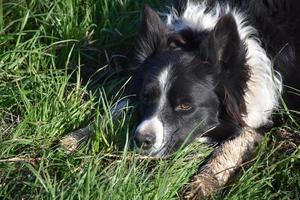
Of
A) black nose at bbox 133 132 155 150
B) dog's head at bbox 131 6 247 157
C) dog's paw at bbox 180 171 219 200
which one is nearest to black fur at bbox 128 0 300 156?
dog's head at bbox 131 6 247 157

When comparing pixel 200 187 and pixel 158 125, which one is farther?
pixel 158 125

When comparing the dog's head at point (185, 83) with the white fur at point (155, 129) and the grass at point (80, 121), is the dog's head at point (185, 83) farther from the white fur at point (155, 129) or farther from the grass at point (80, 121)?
the grass at point (80, 121)

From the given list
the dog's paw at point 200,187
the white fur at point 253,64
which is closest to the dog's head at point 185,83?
the white fur at point 253,64

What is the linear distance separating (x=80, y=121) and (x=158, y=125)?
74 cm

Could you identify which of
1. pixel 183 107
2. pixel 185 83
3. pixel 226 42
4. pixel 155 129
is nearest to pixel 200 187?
pixel 155 129

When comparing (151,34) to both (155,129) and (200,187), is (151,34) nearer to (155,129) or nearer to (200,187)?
(155,129)

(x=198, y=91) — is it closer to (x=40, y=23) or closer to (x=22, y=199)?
(x=22, y=199)

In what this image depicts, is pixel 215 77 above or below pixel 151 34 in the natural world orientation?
below

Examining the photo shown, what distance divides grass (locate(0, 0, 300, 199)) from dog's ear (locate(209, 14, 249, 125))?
331 millimetres

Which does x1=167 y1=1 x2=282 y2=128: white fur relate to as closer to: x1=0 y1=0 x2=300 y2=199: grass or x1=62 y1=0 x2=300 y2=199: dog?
x1=62 y1=0 x2=300 y2=199: dog

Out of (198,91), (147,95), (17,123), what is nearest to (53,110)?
(17,123)

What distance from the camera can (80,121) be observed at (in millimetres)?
5199

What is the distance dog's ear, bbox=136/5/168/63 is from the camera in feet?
16.7

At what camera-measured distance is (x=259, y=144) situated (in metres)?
5.02
